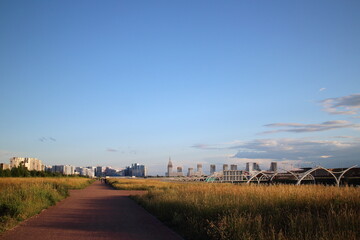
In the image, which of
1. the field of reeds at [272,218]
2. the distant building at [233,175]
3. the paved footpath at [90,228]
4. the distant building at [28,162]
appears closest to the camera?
the field of reeds at [272,218]

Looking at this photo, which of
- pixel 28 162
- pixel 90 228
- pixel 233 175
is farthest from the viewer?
pixel 28 162

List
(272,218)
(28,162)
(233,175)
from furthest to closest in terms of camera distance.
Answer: (28,162) < (233,175) < (272,218)

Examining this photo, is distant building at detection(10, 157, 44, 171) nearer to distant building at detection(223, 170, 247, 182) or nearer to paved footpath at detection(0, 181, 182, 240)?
distant building at detection(223, 170, 247, 182)

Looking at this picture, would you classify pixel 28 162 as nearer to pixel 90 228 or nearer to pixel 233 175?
pixel 233 175

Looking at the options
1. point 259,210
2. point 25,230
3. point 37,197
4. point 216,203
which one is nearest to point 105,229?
point 25,230

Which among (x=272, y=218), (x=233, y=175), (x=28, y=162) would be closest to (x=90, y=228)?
(x=272, y=218)

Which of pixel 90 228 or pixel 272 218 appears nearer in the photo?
pixel 272 218

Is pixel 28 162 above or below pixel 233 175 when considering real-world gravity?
above

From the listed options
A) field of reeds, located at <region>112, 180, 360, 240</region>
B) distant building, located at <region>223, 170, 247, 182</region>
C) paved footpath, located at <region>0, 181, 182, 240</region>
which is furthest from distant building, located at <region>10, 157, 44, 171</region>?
field of reeds, located at <region>112, 180, 360, 240</region>

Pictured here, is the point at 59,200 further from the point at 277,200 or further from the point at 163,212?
the point at 277,200

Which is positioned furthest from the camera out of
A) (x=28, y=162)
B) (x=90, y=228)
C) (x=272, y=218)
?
(x=28, y=162)

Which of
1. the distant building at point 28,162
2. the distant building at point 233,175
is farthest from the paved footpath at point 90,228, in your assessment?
the distant building at point 28,162

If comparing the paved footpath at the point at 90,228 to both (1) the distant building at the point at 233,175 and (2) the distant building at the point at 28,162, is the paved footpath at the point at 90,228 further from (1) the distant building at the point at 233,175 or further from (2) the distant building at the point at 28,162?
(2) the distant building at the point at 28,162

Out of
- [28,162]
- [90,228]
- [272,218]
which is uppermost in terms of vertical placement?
[28,162]
